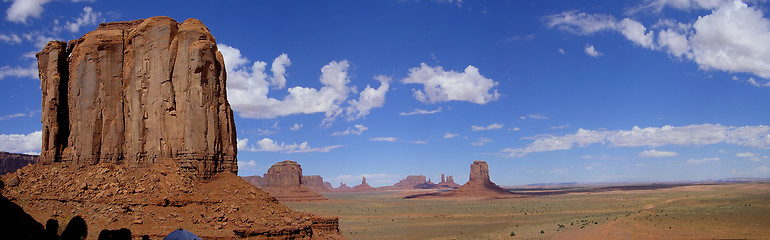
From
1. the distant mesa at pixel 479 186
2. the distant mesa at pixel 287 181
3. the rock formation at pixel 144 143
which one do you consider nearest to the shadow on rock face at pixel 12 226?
the rock formation at pixel 144 143

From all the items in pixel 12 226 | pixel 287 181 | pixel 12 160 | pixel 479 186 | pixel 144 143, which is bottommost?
pixel 479 186

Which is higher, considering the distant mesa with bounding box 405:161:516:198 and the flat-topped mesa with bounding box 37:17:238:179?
the flat-topped mesa with bounding box 37:17:238:179

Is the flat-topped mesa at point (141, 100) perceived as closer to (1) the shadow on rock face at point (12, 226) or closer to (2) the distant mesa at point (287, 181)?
(1) the shadow on rock face at point (12, 226)

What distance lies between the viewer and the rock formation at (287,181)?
4919 inches

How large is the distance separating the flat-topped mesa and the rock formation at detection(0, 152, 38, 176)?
195 feet

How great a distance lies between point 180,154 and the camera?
2516cm

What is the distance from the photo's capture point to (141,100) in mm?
26547

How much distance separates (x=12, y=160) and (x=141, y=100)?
6697cm

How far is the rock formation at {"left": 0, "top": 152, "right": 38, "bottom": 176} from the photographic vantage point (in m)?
75.3

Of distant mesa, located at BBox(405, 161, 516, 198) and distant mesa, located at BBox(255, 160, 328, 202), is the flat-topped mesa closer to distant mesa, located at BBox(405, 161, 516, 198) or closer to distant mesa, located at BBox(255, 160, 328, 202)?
distant mesa, located at BBox(255, 160, 328, 202)

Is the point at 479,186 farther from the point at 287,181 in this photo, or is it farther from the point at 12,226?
the point at 12,226

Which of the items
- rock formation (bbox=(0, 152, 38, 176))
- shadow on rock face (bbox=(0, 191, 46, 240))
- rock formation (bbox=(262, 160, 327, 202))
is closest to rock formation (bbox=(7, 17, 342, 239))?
shadow on rock face (bbox=(0, 191, 46, 240))

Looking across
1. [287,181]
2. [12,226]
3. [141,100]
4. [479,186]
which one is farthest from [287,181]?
[12,226]

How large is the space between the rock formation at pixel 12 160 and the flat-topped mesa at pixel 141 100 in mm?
59453
